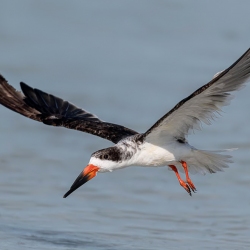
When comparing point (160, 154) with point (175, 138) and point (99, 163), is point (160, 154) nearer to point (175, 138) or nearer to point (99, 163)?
point (175, 138)

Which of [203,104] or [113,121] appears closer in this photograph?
[203,104]

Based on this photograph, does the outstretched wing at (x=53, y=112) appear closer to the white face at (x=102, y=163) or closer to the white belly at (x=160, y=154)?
the white belly at (x=160, y=154)

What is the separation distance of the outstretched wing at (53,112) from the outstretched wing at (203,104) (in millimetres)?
966

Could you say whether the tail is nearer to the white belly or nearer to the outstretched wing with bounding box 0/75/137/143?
the white belly

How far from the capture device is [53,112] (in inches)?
489

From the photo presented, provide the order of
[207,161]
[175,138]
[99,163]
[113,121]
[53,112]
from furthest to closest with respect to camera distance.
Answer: [113,121]
[53,112]
[207,161]
[175,138]
[99,163]

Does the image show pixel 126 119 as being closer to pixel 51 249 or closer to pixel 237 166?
pixel 237 166

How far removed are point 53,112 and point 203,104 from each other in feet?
10.1

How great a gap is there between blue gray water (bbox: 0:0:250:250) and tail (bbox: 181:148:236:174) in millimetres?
956

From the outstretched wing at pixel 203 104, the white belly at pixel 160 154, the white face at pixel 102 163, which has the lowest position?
the white face at pixel 102 163

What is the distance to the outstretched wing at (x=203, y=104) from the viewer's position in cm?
920

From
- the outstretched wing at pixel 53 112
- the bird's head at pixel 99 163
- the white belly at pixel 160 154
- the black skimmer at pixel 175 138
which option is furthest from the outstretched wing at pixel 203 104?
the outstretched wing at pixel 53 112

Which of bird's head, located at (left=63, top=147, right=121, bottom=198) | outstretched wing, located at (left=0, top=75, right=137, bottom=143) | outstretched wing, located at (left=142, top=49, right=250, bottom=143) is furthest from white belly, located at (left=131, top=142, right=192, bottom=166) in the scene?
outstretched wing, located at (left=0, top=75, right=137, bottom=143)

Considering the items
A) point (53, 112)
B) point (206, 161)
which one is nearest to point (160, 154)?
point (206, 161)
